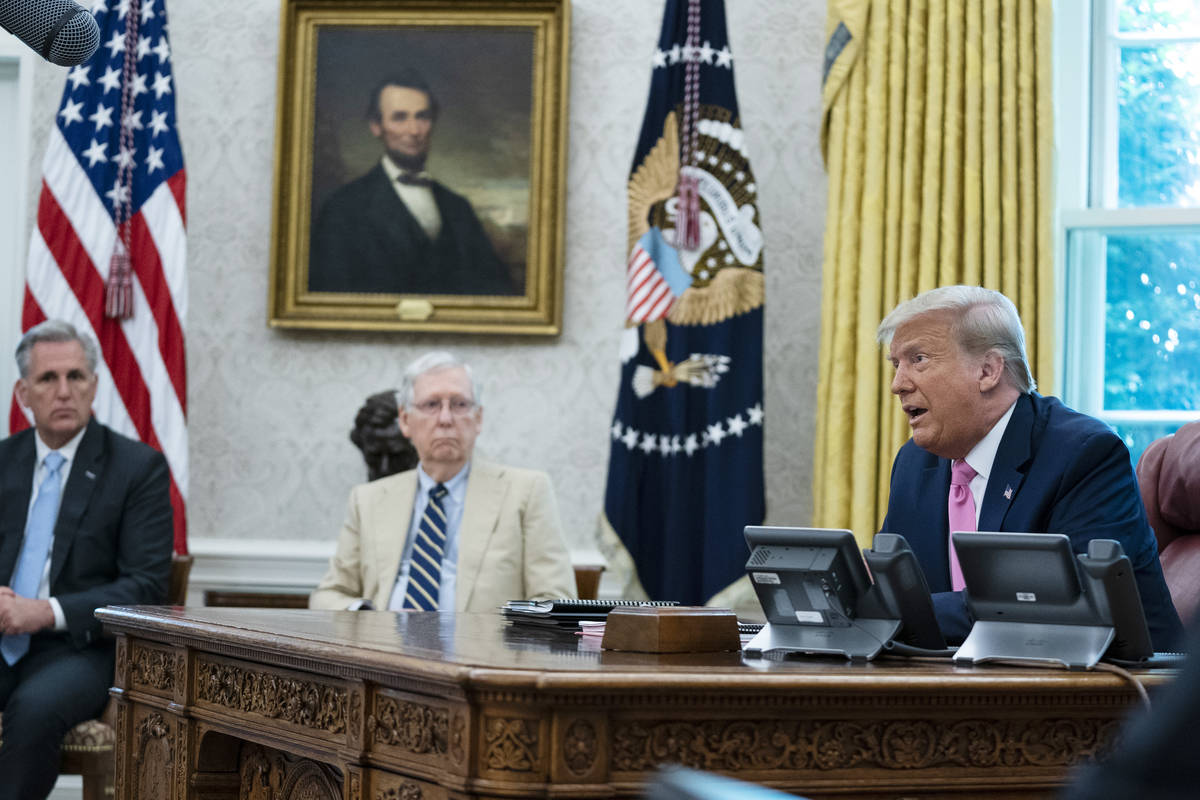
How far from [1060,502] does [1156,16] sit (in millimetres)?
3025

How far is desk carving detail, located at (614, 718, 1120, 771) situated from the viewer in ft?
5.82

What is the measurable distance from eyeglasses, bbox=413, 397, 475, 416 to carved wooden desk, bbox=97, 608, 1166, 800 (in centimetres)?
169

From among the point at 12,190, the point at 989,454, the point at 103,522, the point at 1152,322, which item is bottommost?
the point at 103,522

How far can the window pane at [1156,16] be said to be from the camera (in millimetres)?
4895

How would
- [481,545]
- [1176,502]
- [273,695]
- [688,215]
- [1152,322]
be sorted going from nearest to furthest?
1. [273,695]
2. [1176,502]
3. [481,545]
4. [688,215]
5. [1152,322]

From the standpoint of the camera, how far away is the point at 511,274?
16.7 ft

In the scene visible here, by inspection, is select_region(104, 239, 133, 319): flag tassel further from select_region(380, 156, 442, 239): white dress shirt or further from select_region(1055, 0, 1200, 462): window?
select_region(1055, 0, 1200, 462): window

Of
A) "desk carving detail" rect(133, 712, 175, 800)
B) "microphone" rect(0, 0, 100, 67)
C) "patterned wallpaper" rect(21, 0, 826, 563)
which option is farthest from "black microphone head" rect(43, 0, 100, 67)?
"patterned wallpaper" rect(21, 0, 826, 563)

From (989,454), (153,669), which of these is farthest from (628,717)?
(153,669)

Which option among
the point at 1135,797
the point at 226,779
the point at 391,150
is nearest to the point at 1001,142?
the point at 391,150

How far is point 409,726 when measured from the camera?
6.36ft

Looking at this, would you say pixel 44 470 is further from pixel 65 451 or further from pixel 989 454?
pixel 989 454

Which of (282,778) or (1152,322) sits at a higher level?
(1152,322)

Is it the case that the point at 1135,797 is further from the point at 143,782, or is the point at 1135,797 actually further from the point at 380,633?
the point at 143,782
